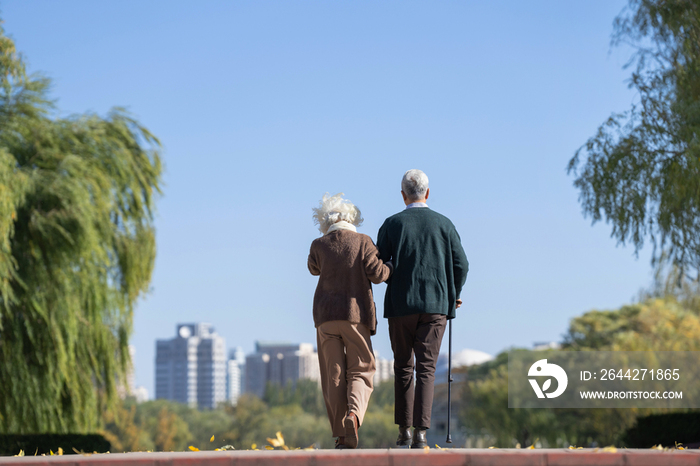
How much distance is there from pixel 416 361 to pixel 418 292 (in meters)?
0.47

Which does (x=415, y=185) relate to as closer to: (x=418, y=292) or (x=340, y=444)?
(x=418, y=292)

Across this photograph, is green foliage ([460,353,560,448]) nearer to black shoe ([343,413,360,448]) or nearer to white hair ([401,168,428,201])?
white hair ([401,168,428,201])

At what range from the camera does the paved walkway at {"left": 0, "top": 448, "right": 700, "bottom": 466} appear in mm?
3533

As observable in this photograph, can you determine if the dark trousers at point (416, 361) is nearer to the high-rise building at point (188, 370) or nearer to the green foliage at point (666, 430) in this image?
the green foliage at point (666, 430)

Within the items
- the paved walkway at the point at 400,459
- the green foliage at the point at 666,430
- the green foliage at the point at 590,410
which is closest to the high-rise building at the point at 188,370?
the green foliage at the point at 590,410

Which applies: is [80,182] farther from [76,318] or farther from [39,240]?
[76,318]

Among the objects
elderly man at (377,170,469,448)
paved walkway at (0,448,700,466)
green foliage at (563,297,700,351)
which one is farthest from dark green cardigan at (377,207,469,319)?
green foliage at (563,297,700,351)

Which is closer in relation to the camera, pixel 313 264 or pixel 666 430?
pixel 313 264

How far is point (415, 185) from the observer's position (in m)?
5.42

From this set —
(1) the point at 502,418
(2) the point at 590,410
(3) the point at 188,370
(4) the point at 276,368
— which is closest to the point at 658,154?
(2) the point at 590,410

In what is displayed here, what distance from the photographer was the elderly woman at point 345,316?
5094 millimetres

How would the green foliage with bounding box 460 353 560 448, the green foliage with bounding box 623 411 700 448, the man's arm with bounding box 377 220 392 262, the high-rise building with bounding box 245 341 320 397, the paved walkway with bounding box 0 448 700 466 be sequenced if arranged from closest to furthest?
the paved walkway with bounding box 0 448 700 466 < the man's arm with bounding box 377 220 392 262 < the green foliage with bounding box 623 411 700 448 < the green foliage with bounding box 460 353 560 448 < the high-rise building with bounding box 245 341 320 397

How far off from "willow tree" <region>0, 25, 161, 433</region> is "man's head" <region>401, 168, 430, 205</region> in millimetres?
7552

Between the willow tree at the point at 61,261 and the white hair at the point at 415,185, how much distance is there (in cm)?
756
